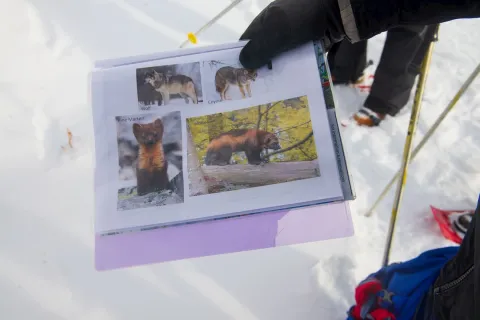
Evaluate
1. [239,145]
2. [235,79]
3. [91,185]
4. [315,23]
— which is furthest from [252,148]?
[91,185]

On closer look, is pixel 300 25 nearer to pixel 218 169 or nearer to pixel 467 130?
Result: pixel 218 169

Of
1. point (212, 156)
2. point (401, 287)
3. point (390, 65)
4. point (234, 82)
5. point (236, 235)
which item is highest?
point (390, 65)

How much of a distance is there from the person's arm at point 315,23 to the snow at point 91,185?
566 mm

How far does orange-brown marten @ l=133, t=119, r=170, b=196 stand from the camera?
2.04 ft

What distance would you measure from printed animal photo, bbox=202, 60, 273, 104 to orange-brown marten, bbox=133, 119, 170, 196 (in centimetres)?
11

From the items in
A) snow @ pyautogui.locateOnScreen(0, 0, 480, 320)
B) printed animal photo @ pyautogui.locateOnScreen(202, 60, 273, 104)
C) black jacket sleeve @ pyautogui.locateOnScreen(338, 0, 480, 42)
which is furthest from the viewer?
snow @ pyautogui.locateOnScreen(0, 0, 480, 320)

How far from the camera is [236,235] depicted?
60 centimetres

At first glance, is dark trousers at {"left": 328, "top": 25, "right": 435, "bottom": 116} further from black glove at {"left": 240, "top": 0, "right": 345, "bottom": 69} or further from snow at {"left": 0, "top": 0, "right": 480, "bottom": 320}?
black glove at {"left": 240, "top": 0, "right": 345, "bottom": 69}

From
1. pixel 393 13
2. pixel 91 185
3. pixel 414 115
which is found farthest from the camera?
pixel 91 185

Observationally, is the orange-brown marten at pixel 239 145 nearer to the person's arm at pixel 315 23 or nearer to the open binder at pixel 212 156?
the open binder at pixel 212 156

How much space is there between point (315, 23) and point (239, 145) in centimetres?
24

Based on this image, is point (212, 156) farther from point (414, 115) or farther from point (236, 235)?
point (414, 115)

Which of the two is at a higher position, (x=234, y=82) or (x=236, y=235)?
(x=234, y=82)

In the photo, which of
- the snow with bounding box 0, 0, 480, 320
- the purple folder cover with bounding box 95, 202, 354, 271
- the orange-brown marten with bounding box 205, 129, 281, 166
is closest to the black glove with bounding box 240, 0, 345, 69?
the orange-brown marten with bounding box 205, 129, 281, 166
